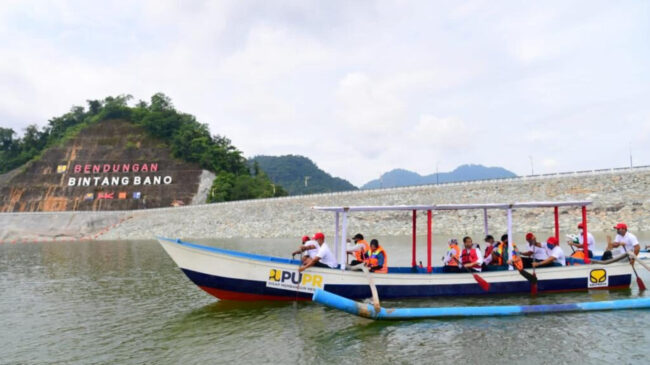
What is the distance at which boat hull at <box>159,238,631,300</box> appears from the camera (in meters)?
13.1

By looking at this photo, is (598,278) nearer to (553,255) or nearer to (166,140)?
(553,255)

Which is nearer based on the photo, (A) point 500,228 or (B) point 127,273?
(B) point 127,273

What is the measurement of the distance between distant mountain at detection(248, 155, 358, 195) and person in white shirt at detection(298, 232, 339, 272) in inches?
5474

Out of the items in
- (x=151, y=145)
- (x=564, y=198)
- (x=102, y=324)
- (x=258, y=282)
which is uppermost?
(x=151, y=145)

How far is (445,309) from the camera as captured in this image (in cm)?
1134

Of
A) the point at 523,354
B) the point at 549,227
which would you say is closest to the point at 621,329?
the point at 523,354

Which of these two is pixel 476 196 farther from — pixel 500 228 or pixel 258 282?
pixel 258 282

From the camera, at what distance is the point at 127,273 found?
72.8 ft

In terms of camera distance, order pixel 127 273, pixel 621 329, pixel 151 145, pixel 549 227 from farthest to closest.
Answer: pixel 151 145, pixel 549 227, pixel 127 273, pixel 621 329

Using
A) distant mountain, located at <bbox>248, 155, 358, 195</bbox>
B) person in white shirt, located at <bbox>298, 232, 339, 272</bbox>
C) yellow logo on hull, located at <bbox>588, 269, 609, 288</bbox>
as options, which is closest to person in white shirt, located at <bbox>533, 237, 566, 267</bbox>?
yellow logo on hull, located at <bbox>588, 269, 609, 288</bbox>

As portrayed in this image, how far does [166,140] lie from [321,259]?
87469 millimetres

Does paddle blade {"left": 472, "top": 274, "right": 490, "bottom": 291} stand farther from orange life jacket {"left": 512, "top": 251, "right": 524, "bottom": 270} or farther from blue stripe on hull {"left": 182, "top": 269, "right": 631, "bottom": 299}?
orange life jacket {"left": 512, "top": 251, "right": 524, "bottom": 270}

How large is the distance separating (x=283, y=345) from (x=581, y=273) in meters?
10.8

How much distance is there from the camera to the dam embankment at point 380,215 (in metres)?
43.9
